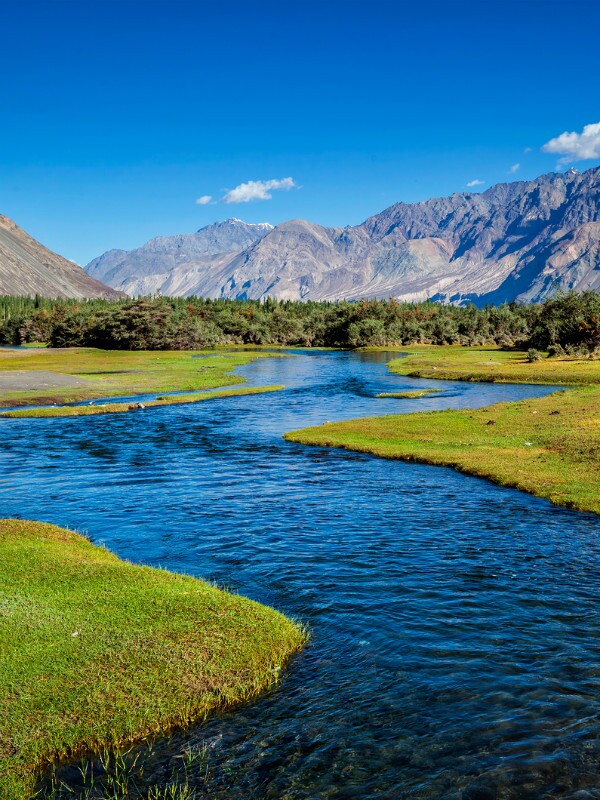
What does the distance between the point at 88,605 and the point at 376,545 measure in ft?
35.2

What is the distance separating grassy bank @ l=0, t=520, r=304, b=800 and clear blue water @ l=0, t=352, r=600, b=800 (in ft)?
2.73

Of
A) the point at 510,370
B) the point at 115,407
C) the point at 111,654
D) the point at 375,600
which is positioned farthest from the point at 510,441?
the point at 510,370

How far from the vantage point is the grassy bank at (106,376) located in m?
72.6

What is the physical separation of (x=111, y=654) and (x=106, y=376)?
83100 mm

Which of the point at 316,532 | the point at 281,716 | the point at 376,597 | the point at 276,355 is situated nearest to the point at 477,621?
the point at 376,597

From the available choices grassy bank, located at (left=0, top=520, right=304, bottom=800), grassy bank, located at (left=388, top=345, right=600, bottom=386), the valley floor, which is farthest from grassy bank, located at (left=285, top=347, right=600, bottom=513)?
the valley floor

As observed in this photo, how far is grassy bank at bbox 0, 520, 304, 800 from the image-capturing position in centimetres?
1229

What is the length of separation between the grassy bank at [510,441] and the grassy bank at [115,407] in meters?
23.2

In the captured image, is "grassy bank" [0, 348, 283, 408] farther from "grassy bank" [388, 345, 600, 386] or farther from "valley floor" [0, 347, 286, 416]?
"grassy bank" [388, 345, 600, 386]

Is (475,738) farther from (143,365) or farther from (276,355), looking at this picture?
(276,355)

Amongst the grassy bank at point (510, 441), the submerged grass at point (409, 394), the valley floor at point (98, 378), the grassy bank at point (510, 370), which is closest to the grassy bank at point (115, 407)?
the valley floor at point (98, 378)

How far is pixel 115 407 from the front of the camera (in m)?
64.9

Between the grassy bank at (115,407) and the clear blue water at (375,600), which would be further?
the grassy bank at (115,407)

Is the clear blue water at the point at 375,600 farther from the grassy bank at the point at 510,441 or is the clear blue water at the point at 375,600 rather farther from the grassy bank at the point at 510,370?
the grassy bank at the point at 510,370
